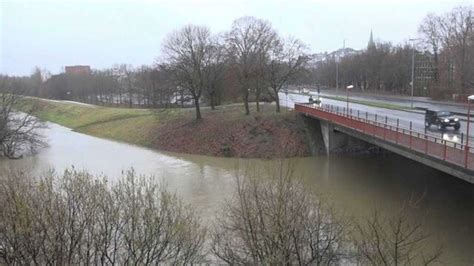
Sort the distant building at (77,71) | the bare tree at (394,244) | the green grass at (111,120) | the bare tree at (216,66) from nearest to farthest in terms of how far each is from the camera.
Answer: the bare tree at (394,244) < the bare tree at (216,66) < the green grass at (111,120) < the distant building at (77,71)

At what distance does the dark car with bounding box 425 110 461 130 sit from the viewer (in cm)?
3297

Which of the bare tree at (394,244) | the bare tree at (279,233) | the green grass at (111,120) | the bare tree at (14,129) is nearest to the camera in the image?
the bare tree at (394,244)

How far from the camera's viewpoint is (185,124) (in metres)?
56.8

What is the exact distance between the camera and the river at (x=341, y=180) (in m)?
24.2

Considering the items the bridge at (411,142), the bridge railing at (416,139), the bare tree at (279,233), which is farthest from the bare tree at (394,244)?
the bridge railing at (416,139)

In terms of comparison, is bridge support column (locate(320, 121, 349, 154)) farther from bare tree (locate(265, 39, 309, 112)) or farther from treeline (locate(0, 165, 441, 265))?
treeline (locate(0, 165, 441, 265))

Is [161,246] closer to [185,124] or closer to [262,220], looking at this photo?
[262,220]

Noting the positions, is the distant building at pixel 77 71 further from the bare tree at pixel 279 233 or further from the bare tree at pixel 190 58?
the bare tree at pixel 279 233

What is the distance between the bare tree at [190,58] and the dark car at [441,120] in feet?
89.8

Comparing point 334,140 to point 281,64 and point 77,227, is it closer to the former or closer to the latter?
point 281,64

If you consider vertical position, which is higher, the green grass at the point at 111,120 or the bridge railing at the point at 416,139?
the bridge railing at the point at 416,139

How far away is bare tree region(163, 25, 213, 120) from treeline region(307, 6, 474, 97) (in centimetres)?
2456

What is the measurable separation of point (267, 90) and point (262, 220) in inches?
1715

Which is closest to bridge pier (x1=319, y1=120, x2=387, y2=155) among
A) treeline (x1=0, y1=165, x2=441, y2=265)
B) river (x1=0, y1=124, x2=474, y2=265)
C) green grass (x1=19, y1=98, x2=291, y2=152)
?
river (x1=0, y1=124, x2=474, y2=265)
